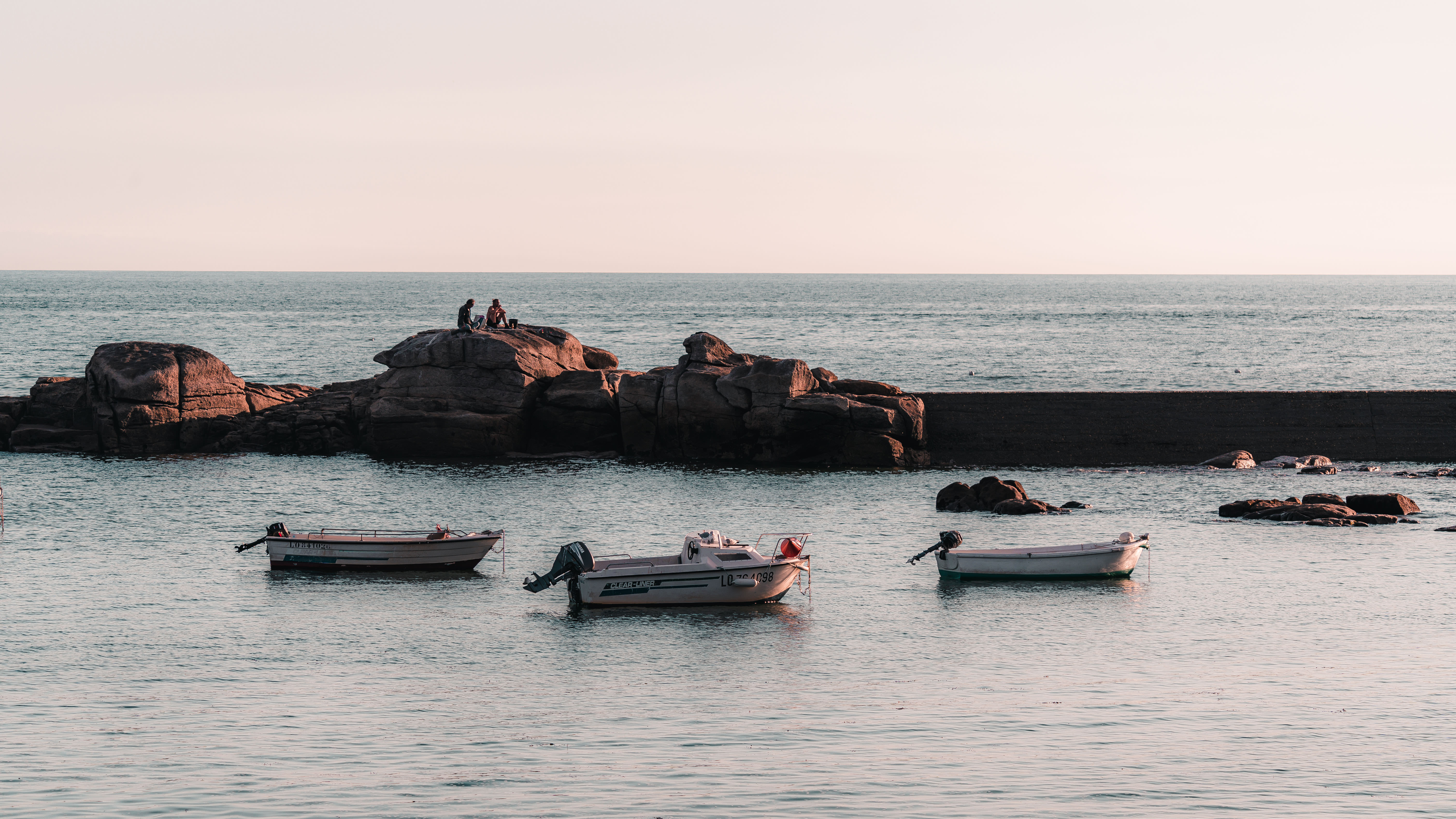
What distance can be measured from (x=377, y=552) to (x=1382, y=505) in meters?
30.4

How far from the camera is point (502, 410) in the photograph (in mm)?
51781

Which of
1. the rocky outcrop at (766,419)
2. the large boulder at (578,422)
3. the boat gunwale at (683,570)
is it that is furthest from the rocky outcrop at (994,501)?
the large boulder at (578,422)

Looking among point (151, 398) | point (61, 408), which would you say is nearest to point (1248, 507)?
point (151, 398)

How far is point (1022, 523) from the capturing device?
39.1m

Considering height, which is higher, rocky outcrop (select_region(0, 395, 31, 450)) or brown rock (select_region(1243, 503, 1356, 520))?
rocky outcrop (select_region(0, 395, 31, 450))

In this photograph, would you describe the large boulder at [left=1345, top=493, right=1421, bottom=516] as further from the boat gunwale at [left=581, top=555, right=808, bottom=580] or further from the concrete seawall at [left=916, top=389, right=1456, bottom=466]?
Answer: the boat gunwale at [left=581, top=555, right=808, bottom=580]

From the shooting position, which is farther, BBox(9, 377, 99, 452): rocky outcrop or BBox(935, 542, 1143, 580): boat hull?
BBox(9, 377, 99, 452): rocky outcrop

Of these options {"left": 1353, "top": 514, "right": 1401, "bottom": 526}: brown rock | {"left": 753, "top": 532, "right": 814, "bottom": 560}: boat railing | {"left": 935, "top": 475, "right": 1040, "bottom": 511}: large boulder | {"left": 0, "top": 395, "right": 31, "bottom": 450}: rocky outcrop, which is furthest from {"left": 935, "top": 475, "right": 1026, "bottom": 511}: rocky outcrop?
{"left": 0, "top": 395, "right": 31, "bottom": 450}: rocky outcrop

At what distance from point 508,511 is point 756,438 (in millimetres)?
12554

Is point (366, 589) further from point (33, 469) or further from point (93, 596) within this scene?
point (33, 469)

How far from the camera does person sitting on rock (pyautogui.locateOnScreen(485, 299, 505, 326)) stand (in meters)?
55.1

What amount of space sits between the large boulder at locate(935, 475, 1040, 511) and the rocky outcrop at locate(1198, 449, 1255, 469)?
11005 millimetres

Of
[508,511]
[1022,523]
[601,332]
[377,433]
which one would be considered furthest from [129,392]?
[601,332]

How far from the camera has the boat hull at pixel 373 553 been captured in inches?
1324
